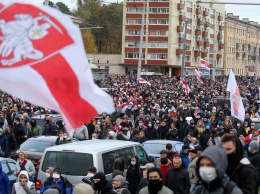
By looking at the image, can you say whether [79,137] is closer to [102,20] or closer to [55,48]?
[55,48]

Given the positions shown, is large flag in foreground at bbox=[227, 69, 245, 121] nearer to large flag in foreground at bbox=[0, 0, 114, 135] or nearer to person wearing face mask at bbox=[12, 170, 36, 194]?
person wearing face mask at bbox=[12, 170, 36, 194]

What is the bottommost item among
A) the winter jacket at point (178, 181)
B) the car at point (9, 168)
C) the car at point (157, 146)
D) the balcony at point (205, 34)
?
the car at point (9, 168)

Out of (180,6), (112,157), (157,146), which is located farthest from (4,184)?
(180,6)

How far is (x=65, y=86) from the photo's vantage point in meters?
5.71

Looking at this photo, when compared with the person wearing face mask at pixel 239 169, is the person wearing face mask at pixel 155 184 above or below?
below

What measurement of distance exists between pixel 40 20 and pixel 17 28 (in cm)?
20

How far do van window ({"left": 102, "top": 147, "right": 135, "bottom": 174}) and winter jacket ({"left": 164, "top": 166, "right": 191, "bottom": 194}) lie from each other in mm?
2376

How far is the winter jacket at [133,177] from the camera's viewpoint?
45.7 feet

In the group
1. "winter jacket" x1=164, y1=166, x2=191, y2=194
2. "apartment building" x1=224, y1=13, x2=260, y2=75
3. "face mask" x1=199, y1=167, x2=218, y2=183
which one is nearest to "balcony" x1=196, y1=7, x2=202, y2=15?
"apartment building" x1=224, y1=13, x2=260, y2=75

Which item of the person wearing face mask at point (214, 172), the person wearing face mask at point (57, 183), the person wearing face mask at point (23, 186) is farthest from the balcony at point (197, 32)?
the person wearing face mask at point (214, 172)

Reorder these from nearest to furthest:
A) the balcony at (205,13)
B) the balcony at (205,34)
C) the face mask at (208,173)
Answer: the face mask at (208,173)
the balcony at (205,13)
the balcony at (205,34)

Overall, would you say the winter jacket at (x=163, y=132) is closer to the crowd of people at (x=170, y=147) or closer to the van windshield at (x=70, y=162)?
the crowd of people at (x=170, y=147)

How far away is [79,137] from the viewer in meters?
22.0

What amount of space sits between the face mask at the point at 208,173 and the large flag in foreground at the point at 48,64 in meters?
0.93
